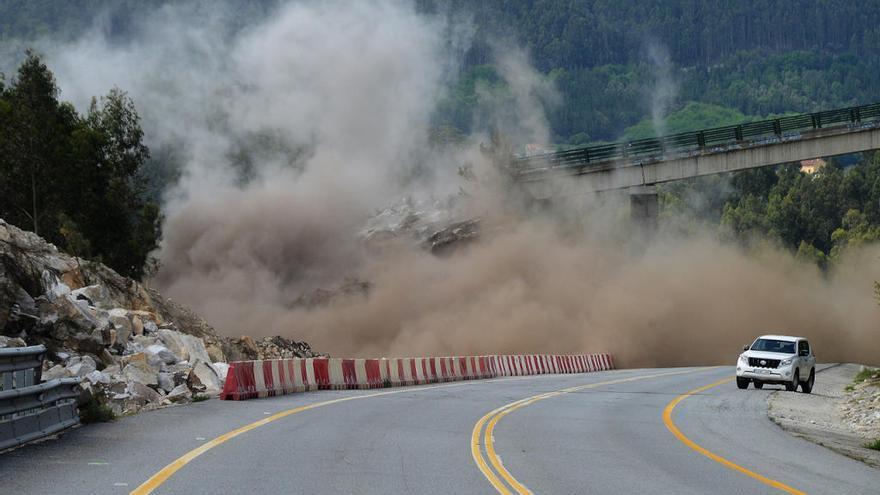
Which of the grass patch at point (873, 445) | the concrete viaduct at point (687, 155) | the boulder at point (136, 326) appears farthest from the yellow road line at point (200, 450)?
the concrete viaduct at point (687, 155)

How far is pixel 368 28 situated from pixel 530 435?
245ft

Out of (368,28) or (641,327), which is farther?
(368,28)

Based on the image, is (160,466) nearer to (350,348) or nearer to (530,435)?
(530,435)

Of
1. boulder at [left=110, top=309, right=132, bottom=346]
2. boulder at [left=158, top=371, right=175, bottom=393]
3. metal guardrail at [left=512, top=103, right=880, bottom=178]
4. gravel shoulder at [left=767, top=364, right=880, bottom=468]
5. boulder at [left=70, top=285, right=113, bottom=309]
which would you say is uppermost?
metal guardrail at [left=512, top=103, right=880, bottom=178]

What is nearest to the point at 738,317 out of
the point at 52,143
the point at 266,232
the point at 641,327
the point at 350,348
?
the point at 641,327

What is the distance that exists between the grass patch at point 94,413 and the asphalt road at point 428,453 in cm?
22

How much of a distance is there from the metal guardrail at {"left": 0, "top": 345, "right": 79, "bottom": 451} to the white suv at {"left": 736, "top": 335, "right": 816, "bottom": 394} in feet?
70.6

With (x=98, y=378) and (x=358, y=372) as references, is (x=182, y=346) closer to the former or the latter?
(x=358, y=372)

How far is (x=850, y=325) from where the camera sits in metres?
59.2

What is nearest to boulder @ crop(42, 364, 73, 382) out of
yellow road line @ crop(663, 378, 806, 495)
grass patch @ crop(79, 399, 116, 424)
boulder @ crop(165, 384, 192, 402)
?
grass patch @ crop(79, 399, 116, 424)

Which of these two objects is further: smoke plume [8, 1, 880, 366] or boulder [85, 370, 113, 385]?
smoke plume [8, 1, 880, 366]

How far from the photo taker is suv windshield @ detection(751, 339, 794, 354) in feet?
110

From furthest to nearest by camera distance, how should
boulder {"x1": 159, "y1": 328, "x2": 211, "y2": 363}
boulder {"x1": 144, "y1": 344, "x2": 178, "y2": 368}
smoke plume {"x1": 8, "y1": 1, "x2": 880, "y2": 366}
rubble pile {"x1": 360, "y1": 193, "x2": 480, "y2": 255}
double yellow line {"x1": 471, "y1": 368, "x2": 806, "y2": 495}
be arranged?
rubble pile {"x1": 360, "y1": 193, "x2": 480, "y2": 255}, smoke plume {"x1": 8, "y1": 1, "x2": 880, "y2": 366}, boulder {"x1": 159, "y1": 328, "x2": 211, "y2": 363}, boulder {"x1": 144, "y1": 344, "x2": 178, "y2": 368}, double yellow line {"x1": 471, "y1": 368, "x2": 806, "y2": 495}

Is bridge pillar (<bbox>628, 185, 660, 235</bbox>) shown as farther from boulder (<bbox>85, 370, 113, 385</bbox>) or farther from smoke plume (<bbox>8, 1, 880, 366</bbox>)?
boulder (<bbox>85, 370, 113, 385</bbox>)
